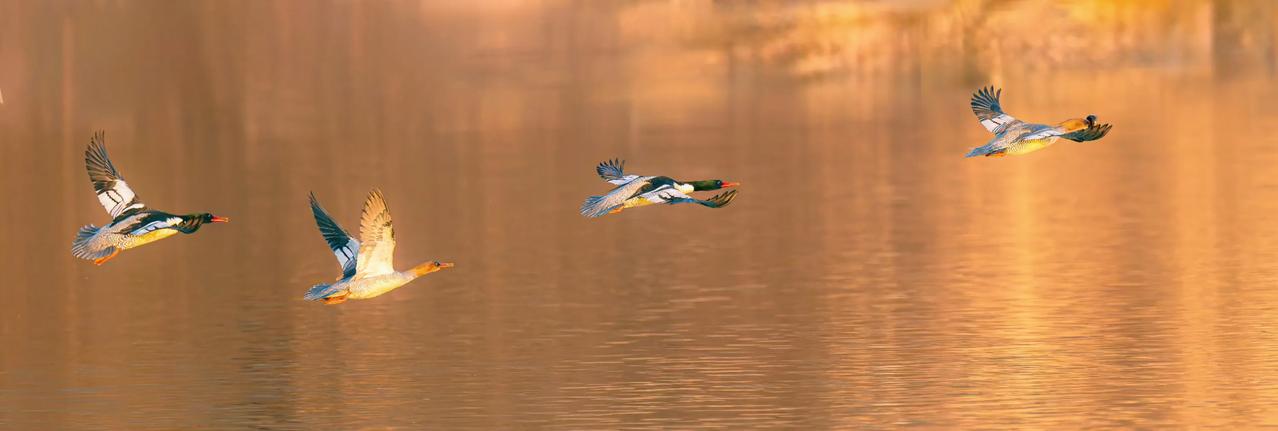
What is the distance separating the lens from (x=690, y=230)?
2436 inches

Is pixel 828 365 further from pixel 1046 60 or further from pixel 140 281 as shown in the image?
pixel 1046 60

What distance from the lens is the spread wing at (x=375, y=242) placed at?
29.8 metres

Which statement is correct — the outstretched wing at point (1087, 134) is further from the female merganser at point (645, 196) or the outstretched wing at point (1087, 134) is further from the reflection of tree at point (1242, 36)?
the reflection of tree at point (1242, 36)

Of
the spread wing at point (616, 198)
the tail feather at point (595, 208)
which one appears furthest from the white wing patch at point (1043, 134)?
the tail feather at point (595, 208)

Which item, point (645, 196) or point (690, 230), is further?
point (690, 230)

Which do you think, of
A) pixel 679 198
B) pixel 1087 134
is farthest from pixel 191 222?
pixel 1087 134

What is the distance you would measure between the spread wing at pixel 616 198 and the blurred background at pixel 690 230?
467cm

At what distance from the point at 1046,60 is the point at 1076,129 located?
10915 cm

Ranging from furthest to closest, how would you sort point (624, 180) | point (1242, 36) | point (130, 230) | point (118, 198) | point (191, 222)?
point (1242, 36) < point (118, 198) < point (624, 180) < point (130, 230) < point (191, 222)

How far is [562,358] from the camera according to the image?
132 feet

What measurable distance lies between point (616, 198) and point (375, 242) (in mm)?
2838

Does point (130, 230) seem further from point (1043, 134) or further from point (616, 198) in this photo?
point (1043, 134)

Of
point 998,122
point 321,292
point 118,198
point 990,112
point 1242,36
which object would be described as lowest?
point 321,292

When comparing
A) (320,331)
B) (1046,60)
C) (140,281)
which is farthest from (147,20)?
(320,331)
